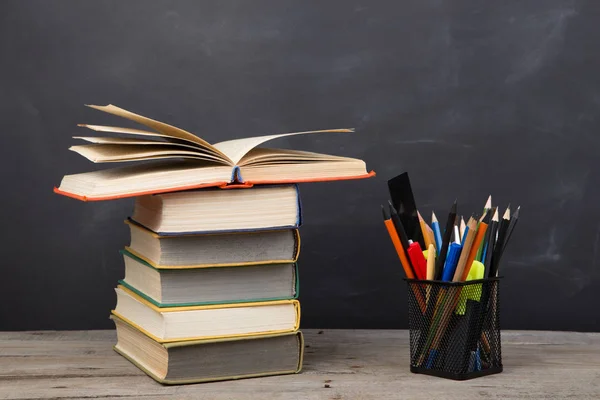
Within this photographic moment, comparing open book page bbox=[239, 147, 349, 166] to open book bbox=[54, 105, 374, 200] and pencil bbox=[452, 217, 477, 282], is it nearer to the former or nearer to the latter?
open book bbox=[54, 105, 374, 200]

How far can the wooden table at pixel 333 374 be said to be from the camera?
1060 millimetres

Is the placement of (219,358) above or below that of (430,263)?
below

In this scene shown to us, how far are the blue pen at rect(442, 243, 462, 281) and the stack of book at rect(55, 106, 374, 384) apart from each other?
6.3 inches

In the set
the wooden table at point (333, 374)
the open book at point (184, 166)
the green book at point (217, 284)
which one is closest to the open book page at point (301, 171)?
the open book at point (184, 166)

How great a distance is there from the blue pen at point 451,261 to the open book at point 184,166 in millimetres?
158

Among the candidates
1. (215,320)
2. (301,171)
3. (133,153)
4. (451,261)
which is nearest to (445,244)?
(451,261)

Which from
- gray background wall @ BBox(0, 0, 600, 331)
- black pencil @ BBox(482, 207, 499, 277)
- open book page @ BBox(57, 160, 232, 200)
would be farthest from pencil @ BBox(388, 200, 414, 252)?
gray background wall @ BBox(0, 0, 600, 331)

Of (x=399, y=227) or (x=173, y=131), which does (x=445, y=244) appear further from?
(x=173, y=131)

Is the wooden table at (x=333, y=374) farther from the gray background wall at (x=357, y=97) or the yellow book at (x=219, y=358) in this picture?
the gray background wall at (x=357, y=97)

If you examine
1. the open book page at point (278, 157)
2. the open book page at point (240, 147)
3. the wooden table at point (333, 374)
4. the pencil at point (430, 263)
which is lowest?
the wooden table at point (333, 374)

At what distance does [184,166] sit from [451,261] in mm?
373

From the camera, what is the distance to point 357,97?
1.50 m

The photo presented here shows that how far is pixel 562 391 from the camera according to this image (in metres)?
1.07

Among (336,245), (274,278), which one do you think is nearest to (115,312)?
(274,278)
